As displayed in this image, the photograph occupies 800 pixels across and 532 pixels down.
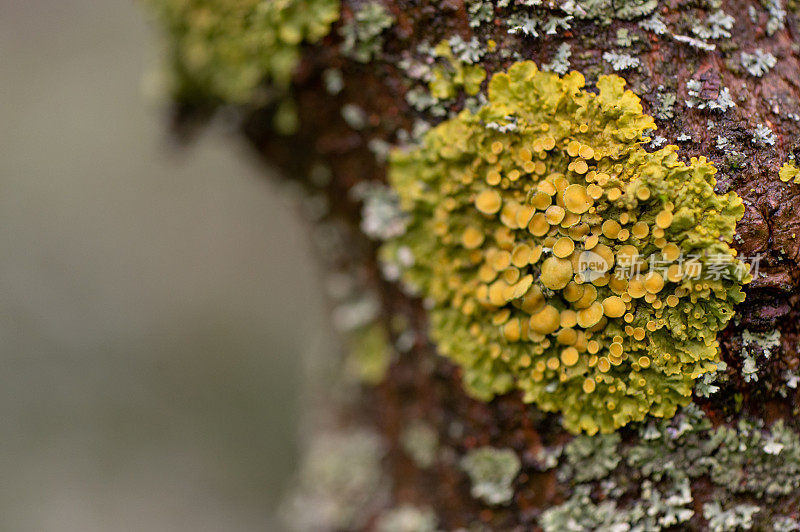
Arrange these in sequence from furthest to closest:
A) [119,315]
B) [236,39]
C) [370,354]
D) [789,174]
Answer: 1. [119,315]
2. [370,354]
3. [236,39]
4. [789,174]

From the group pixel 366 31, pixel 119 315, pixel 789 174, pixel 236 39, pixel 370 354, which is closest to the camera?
pixel 789 174

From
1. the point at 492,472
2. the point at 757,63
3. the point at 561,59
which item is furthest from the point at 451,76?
the point at 492,472

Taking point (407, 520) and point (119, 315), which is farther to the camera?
point (119, 315)

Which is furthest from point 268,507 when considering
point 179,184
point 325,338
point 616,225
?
point 616,225

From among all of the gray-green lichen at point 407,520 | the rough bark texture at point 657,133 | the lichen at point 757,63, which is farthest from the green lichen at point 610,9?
the gray-green lichen at point 407,520

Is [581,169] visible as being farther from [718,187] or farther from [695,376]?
[695,376]

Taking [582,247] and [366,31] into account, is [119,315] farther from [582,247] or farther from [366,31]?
[582,247]

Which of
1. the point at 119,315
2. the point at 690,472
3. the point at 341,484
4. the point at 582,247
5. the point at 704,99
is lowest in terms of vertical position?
the point at 119,315

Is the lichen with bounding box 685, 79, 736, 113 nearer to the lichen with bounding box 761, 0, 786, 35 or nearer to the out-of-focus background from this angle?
the lichen with bounding box 761, 0, 786, 35
